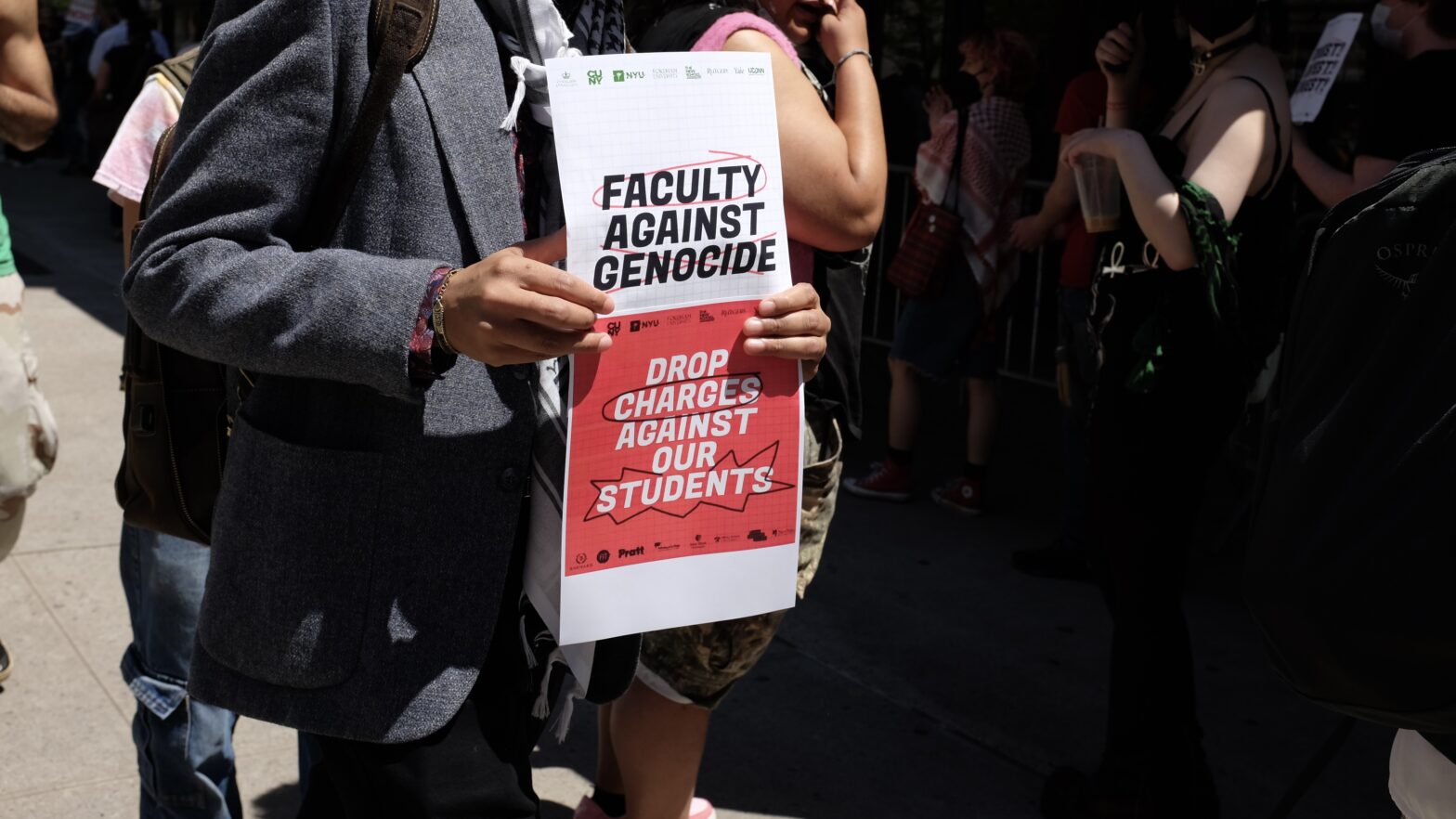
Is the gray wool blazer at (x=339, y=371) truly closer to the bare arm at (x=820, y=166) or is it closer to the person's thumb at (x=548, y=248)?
the person's thumb at (x=548, y=248)

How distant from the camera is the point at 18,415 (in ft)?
10.1

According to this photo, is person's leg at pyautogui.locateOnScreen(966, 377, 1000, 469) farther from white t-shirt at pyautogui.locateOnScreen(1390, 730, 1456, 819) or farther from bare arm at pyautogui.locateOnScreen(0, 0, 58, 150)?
white t-shirt at pyautogui.locateOnScreen(1390, 730, 1456, 819)

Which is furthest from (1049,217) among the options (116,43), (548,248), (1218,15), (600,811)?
(116,43)

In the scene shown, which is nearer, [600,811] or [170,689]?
[170,689]

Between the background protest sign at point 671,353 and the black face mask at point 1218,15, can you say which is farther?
the black face mask at point 1218,15

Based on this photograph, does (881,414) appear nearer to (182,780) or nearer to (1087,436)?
(1087,436)

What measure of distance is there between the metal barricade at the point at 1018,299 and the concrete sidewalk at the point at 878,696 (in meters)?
1.94

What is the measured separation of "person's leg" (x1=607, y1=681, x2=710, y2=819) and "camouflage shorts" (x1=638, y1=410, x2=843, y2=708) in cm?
5

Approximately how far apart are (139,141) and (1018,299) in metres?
→ 5.93

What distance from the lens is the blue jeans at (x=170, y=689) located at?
2.60 m

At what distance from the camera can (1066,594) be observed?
16.7 feet

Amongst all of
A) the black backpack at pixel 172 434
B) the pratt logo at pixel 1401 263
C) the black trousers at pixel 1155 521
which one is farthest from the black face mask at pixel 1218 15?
the black backpack at pixel 172 434

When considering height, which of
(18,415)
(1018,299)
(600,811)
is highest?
(18,415)

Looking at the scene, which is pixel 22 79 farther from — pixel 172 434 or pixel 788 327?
pixel 788 327
